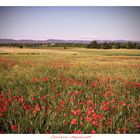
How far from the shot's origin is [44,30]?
294 centimetres

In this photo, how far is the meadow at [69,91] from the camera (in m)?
2.16

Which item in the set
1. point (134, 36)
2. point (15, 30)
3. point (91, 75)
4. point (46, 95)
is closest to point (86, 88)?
point (91, 75)

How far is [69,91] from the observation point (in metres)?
2.57

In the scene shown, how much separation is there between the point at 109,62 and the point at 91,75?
17.0 inches

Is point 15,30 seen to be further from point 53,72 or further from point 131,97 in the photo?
point 131,97
